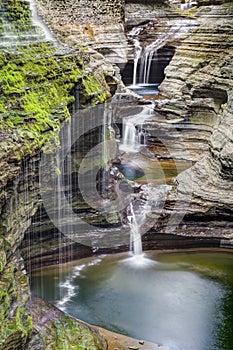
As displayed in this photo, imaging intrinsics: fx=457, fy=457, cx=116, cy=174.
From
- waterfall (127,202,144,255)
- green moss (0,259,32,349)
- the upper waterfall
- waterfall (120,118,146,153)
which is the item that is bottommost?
waterfall (127,202,144,255)

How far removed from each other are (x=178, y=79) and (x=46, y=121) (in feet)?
49.9

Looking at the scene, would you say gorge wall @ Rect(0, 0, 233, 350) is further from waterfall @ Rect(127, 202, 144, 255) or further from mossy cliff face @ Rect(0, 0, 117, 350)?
waterfall @ Rect(127, 202, 144, 255)

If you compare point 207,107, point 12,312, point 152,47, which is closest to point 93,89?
point 12,312

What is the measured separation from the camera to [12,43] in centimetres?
974

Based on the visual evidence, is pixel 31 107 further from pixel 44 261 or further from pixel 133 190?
pixel 133 190

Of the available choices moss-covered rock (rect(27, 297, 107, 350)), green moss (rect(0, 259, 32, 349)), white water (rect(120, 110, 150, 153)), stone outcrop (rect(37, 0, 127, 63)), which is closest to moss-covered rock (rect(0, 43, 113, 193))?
green moss (rect(0, 259, 32, 349))

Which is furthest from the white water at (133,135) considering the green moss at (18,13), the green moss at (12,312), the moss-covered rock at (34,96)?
the green moss at (12,312)

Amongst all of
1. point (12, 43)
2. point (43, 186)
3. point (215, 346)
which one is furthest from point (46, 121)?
point (215, 346)

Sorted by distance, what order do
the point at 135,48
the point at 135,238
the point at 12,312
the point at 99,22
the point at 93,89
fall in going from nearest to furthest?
the point at 12,312
the point at 93,89
the point at 135,238
the point at 99,22
the point at 135,48

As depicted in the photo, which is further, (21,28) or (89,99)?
(89,99)

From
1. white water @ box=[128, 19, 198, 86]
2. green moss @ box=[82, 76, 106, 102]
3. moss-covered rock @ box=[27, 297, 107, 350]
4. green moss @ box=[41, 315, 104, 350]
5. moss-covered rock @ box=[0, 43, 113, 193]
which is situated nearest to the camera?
moss-covered rock @ box=[0, 43, 113, 193]

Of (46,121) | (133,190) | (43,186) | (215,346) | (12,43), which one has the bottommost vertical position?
(215,346)

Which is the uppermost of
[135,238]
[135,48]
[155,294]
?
[135,48]

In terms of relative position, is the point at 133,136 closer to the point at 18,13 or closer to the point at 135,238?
the point at 135,238
